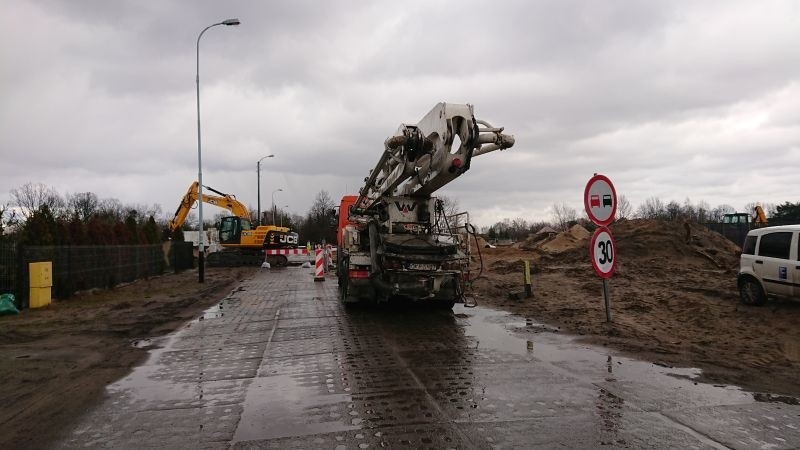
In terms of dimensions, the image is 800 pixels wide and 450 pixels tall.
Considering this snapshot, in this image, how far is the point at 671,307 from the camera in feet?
41.7

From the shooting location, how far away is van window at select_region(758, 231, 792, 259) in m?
10.9

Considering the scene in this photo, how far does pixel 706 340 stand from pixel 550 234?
28306 mm

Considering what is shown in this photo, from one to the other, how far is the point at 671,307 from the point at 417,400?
9379 millimetres

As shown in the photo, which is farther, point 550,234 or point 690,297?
point 550,234

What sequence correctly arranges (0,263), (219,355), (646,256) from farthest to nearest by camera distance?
1. (646,256)
2. (0,263)
3. (219,355)

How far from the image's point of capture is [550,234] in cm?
3688

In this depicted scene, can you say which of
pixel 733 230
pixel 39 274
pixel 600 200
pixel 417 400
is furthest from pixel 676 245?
pixel 39 274

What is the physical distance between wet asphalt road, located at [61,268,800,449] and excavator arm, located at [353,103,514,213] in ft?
10.1

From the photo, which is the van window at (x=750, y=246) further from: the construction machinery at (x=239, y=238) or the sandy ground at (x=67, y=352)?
the construction machinery at (x=239, y=238)

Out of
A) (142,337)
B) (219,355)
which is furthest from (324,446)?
(142,337)

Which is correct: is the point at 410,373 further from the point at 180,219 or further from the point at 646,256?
the point at 180,219

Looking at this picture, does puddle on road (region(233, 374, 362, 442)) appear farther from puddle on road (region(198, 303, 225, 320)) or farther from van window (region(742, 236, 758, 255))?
van window (region(742, 236, 758, 255))

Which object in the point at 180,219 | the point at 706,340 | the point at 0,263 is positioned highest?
the point at 180,219

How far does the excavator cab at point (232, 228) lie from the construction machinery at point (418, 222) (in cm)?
2328
